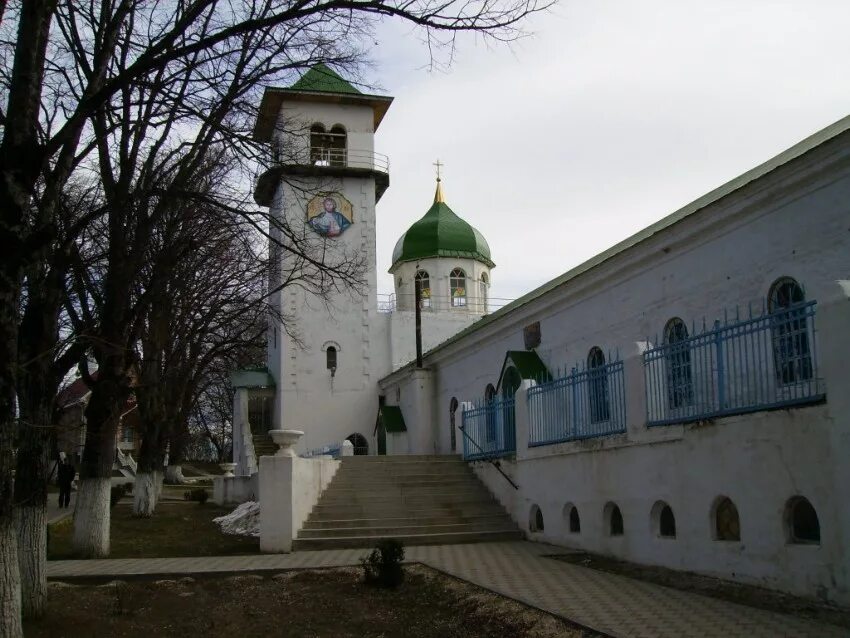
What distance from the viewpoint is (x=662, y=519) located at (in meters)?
11.2

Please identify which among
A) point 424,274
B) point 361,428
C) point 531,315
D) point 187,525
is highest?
point 424,274

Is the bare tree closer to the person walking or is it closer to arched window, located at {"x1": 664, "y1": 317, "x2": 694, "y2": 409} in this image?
the person walking

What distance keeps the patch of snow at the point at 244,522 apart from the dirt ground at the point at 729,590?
8816 millimetres

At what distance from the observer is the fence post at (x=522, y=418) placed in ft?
51.0

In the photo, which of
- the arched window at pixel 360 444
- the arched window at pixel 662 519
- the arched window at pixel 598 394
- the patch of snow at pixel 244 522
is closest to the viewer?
the arched window at pixel 662 519

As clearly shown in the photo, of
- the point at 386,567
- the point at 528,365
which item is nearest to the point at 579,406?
the point at 386,567

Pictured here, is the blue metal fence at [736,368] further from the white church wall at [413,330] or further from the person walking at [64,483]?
the white church wall at [413,330]

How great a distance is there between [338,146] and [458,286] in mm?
7982

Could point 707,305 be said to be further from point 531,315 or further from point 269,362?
point 269,362

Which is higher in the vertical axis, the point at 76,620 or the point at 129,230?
the point at 129,230

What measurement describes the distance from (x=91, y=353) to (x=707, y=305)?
1076 centimetres

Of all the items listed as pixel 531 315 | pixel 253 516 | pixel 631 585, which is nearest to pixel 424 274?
pixel 531 315

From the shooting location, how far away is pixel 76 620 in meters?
8.87

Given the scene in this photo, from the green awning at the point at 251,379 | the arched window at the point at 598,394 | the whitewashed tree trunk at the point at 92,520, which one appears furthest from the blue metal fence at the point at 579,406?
the green awning at the point at 251,379
